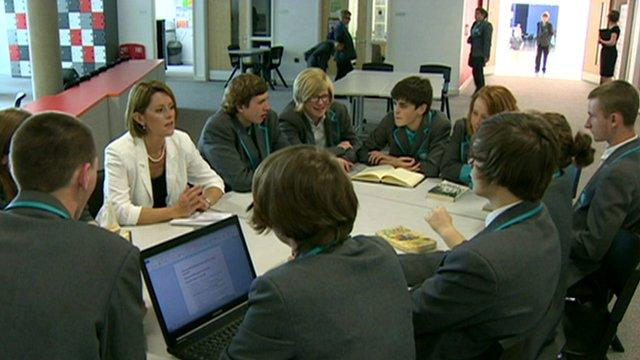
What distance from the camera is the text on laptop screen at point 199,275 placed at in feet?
5.48

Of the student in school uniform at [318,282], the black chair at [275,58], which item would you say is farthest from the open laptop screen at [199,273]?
the black chair at [275,58]

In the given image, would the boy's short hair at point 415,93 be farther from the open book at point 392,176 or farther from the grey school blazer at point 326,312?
the grey school blazer at point 326,312

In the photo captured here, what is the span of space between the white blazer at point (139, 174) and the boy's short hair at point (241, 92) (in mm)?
435

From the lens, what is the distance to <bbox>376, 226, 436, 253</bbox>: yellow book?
7.90 ft

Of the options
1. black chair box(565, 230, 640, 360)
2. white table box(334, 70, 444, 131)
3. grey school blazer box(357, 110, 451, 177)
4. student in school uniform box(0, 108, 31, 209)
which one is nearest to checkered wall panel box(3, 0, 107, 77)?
white table box(334, 70, 444, 131)

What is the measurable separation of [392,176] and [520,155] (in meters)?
1.72

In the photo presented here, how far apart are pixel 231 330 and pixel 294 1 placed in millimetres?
11466

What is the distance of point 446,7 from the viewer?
1147 cm

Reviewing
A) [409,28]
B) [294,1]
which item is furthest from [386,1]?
[294,1]

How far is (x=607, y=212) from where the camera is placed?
2.59 m

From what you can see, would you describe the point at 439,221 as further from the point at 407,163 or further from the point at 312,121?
the point at 312,121

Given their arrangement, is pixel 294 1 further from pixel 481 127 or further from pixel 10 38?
pixel 481 127

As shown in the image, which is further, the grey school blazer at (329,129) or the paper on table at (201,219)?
the grey school blazer at (329,129)

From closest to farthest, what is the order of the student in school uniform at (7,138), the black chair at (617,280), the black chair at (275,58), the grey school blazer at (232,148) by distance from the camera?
1. the student in school uniform at (7,138)
2. the black chair at (617,280)
3. the grey school blazer at (232,148)
4. the black chair at (275,58)
